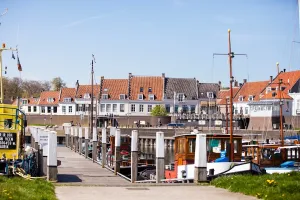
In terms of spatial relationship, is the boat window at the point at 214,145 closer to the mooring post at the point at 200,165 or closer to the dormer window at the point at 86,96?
the mooring post at the point at 200,165

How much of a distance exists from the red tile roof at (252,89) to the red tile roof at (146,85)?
15.3 metres

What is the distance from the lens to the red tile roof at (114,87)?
404ft

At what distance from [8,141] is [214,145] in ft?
36.6

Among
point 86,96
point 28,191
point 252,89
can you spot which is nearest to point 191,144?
point 28,191

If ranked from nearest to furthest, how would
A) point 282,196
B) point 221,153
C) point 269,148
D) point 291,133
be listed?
point 282,196 < point 221,153 < point 269,148 < point 291,133

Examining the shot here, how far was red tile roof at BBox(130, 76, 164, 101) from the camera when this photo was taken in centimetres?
12356

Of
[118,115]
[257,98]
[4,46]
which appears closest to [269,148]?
[4,46]

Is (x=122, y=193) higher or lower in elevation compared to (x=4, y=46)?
lower

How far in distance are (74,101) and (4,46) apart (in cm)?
10157

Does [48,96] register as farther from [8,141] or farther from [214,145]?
[8,141]

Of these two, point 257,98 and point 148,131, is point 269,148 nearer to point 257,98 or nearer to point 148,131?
point 148,131

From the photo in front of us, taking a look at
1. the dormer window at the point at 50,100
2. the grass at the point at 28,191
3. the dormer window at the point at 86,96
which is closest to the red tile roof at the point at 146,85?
the dormer window at the point at 86,96

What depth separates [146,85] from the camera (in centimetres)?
12450

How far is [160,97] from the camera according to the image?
12338 cm
